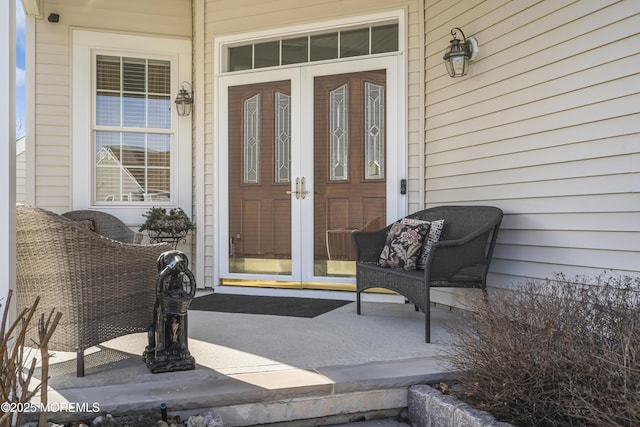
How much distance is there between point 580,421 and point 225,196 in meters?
3.72

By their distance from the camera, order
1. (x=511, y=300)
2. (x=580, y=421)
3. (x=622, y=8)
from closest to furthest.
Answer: (x=580, y=421), (x=511, y=300), (x=622, y=8)

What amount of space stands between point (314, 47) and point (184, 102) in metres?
1.46

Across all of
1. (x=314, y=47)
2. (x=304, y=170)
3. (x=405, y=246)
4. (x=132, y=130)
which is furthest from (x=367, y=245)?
(x=132, y=130)

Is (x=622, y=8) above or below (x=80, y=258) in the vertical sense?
above

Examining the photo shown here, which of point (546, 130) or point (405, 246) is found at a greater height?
point (546, 130)

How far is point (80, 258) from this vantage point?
222cm

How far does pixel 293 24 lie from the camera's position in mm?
4609

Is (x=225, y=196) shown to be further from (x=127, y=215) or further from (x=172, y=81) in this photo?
(x=172, y=81)

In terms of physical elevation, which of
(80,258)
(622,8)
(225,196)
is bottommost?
(80,258)

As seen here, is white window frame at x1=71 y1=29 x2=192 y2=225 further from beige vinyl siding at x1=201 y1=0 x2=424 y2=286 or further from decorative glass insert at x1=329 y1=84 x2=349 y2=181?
decorative glass insert at x1=329 y1=84 x2=349 y2=181

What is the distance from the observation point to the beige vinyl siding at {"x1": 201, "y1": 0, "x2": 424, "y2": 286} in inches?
166

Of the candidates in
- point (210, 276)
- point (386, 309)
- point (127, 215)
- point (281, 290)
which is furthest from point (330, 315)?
point (127, 215)

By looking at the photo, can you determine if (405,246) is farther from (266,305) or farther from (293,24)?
(293,24)

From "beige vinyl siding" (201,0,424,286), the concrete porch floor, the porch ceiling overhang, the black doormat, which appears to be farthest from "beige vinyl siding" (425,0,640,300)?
the porch ceiling overhang
